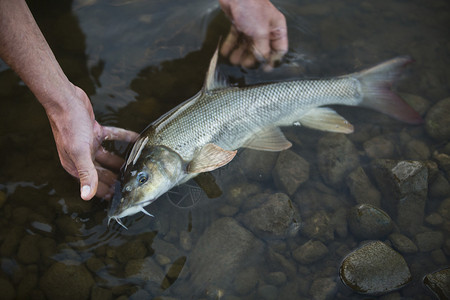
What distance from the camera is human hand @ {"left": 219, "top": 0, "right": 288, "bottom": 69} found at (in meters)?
4.29

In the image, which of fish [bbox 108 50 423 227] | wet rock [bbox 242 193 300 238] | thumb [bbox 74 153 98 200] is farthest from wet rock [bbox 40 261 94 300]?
wet rock [bbox 242 193 300 238]

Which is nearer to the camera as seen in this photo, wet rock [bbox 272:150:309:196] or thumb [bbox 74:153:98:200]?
thumb [bbox 74:153:98:200]

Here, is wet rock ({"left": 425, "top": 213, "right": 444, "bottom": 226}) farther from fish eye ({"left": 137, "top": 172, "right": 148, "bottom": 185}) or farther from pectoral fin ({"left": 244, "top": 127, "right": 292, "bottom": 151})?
fish eye ({"left": 137, "top": 172, "right": 148, "bottom": 185})

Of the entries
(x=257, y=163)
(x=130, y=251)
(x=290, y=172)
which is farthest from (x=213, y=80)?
(x=130, y=251)

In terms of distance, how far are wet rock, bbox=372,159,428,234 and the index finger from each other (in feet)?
9.46

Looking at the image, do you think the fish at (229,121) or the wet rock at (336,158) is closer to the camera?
the fish at (229,121)

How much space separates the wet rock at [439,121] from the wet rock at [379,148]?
522 millimetres

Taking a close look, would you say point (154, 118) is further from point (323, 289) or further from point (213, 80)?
point (323, 289)

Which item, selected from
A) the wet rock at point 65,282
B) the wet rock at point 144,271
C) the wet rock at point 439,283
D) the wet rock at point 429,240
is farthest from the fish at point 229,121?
the wet rock at point 439,283

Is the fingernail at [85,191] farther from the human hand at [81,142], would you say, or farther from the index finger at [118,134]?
the index finger at [118,134]

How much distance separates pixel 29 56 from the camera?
2.84m

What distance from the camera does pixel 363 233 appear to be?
134 inches

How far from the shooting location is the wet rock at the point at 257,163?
3.90m

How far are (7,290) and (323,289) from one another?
287 centimetres
